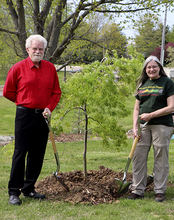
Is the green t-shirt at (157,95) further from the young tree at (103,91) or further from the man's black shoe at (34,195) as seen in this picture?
the man's black shoe at (34,195)

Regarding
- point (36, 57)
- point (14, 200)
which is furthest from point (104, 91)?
point (14, 200)

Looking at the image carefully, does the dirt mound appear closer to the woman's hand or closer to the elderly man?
the elderly man

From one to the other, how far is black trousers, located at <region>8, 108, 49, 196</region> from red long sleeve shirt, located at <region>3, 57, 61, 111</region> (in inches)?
5.6

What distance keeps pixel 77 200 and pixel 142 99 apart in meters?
1.61

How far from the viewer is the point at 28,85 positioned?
342cm

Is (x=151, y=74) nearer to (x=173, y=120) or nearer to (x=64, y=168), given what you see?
(x=173, y=120)

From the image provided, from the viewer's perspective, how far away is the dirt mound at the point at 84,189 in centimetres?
365

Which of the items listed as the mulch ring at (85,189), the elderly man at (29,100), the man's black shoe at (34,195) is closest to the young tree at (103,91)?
the elderly man at (29,100)

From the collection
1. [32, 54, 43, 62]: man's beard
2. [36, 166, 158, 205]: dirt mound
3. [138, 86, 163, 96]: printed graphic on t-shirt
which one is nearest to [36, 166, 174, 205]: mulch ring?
[36, 166, 158, 205]: dirt mound

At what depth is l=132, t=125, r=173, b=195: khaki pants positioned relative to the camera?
356 cm

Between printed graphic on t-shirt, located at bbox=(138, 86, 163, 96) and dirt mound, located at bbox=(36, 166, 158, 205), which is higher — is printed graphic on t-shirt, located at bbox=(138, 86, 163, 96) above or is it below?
above

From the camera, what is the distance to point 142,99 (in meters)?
3.69

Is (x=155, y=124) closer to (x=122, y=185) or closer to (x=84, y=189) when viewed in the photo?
(x=122, y=185)

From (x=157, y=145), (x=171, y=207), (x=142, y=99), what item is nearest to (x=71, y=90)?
(x=142, y=99)
